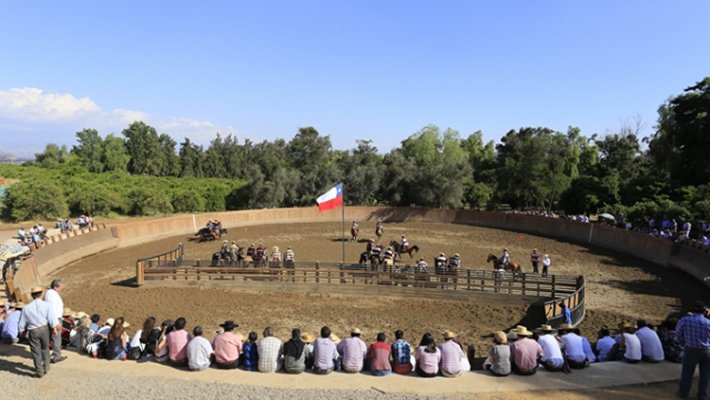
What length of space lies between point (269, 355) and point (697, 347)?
7.19 m

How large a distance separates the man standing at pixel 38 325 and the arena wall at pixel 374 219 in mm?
12437

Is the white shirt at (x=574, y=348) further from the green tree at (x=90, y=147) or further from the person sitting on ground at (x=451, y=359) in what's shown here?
the green tree at (x=90, y=147)

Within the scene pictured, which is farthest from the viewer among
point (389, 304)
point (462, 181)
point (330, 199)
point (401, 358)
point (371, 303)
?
point (462, 181)

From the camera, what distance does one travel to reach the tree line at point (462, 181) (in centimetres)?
3616

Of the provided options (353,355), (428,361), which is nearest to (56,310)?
(353,355)

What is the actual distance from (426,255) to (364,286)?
9154 mm

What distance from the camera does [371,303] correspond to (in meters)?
17.7

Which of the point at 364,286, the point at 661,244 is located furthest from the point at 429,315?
the point at 661,244

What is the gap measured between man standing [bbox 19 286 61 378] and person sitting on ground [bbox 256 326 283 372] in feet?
12.0

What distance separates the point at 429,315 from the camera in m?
16.2

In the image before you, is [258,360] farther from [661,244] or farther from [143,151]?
[143,151]

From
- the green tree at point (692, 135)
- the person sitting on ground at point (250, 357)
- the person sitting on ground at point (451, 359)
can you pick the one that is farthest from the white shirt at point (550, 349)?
the green tree at point (692, 135)

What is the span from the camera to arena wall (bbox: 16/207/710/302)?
22.4 meters

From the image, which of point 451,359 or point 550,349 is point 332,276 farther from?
point 550,349
